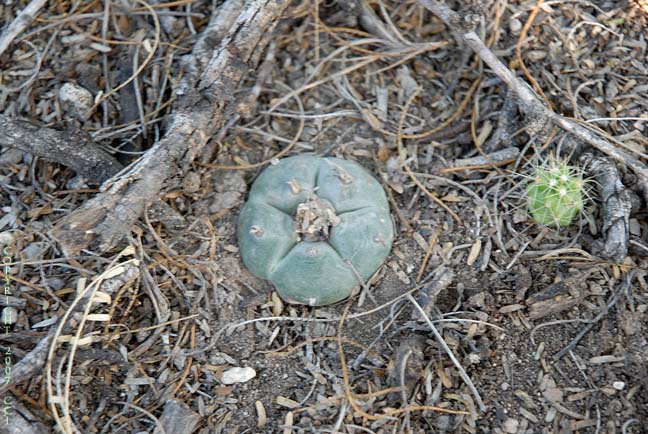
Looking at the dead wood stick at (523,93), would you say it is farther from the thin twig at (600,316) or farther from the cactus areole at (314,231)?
the cactus areole at (314,231)

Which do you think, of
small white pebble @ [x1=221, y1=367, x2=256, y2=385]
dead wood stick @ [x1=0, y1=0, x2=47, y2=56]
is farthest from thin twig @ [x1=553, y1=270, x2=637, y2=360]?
dead wood stick @ [x1=0, y1=0, x2=47, y2=56]

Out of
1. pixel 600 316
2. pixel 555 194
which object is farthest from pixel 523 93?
pixel 600 316

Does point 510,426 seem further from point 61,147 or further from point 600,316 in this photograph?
point 61,147

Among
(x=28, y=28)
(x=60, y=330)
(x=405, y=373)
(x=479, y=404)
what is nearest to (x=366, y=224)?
(x=405, y=373)

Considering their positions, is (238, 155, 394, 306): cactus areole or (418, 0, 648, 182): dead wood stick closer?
(238, 155, 394, 306): cactus areole

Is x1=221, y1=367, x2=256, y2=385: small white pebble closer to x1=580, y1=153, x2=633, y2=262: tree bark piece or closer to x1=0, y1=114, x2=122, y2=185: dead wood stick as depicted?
x1=0, y1=114, x2=122, y2=185: dead wood stick

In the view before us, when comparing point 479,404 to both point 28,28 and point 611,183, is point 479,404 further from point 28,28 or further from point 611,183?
point 28,28
